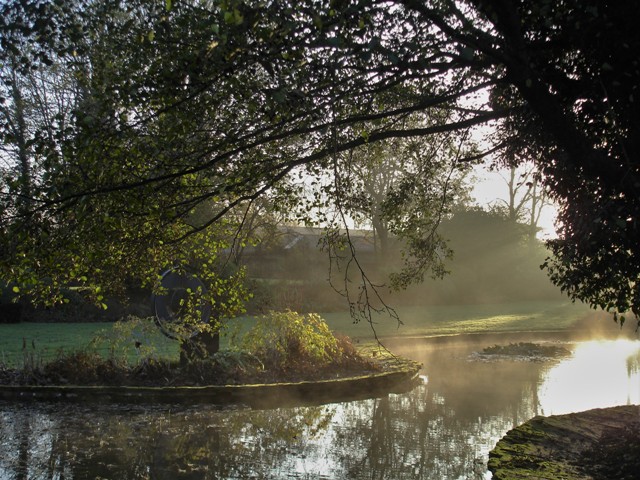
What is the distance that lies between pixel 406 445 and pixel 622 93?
5.05m

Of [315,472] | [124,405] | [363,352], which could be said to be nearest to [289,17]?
[315,472]

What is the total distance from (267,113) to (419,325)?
2391 cm

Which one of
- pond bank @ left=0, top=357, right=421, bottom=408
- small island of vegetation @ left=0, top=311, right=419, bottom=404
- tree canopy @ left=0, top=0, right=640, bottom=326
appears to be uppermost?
tree canopy @ left=0, top=0, right=640, bottom=326

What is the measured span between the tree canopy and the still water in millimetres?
2113

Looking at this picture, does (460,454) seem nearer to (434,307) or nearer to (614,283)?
(614,283)

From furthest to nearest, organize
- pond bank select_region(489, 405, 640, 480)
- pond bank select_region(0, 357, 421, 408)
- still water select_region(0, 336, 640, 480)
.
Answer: pond bank select_region(0, 357, 421, 408)
still water select_region(0, 336, 640, 480)
pond bank select_region(489, 405, 640, 480)

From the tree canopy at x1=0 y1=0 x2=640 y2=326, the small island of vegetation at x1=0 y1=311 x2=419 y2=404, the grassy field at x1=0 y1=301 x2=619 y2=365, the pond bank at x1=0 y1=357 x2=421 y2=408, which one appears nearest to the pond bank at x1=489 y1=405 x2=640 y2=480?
the tree canopy at x1=0 y1=0 x2=640 y2=326

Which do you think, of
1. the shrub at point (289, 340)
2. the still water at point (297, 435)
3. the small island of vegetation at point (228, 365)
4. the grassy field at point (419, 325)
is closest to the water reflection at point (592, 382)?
the still water at point (297, 435)

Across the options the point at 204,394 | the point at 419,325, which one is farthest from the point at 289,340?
the point at 419,325

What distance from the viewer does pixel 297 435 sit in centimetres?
914

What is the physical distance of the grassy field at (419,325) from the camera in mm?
18516

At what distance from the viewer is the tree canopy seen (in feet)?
19.4

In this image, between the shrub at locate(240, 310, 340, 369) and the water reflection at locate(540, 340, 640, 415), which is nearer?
the water reflection at locate(540, 340, 640, 415)

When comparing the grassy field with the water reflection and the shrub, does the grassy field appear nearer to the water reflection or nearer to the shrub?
the shrub
